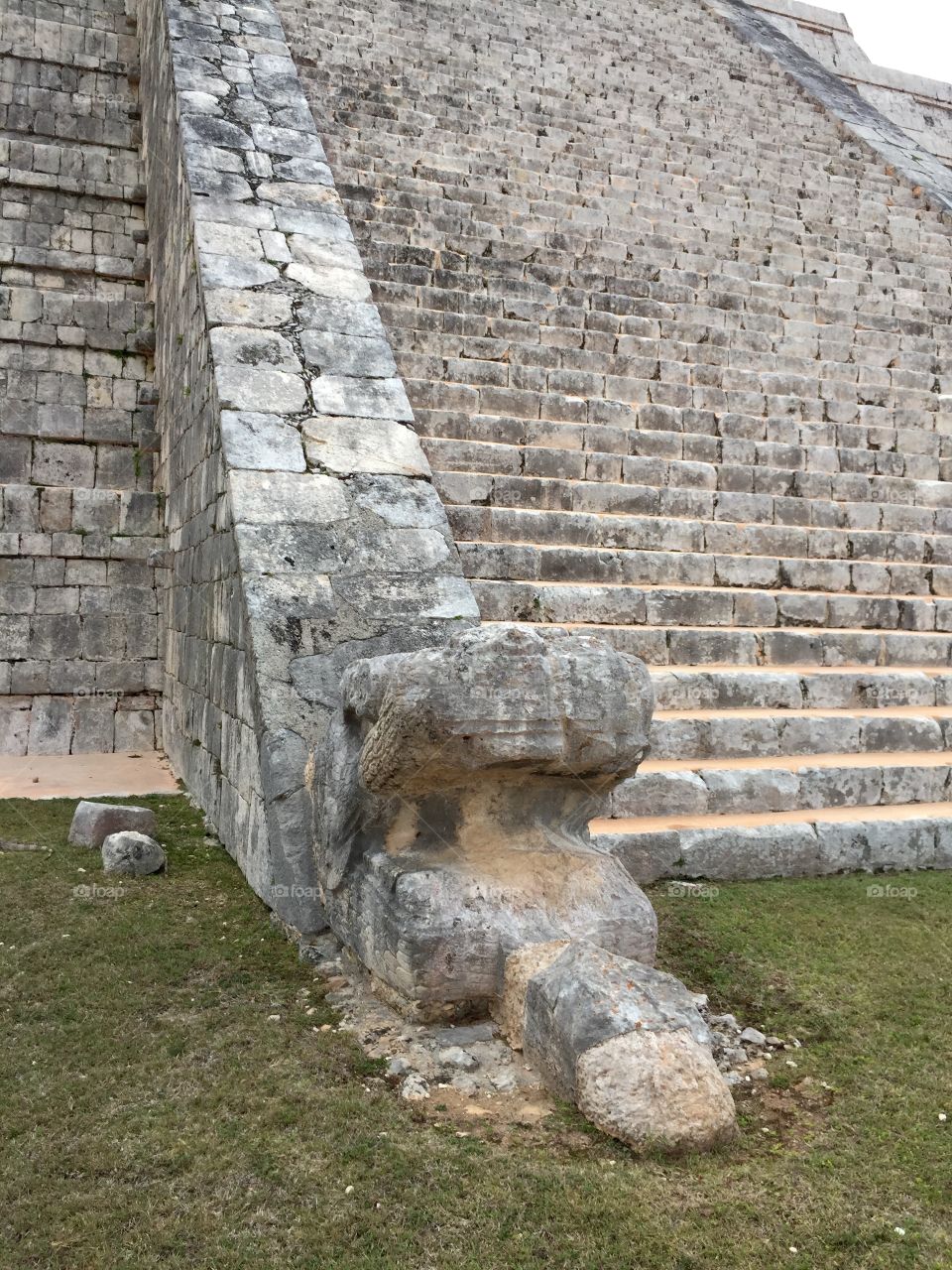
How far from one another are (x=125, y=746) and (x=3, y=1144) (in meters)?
4.97

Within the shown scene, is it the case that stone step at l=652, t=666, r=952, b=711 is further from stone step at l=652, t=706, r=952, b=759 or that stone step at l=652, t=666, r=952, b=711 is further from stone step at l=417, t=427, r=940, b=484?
stone step at l=417, t=427, r=940, b=484

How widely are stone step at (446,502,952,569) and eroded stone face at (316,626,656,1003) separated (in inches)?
106

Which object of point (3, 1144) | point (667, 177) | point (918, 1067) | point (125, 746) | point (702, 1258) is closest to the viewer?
point (702, 1258)

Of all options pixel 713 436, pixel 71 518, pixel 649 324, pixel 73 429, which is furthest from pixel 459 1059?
pixel 649 324

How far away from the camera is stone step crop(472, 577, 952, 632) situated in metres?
5.34

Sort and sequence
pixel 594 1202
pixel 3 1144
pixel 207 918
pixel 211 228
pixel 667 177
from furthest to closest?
pixel 667 177, pixel 211 228, pixel 207 918, pixel 3 1144, pixel 594 1202

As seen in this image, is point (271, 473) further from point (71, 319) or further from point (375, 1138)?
point (71, 319)

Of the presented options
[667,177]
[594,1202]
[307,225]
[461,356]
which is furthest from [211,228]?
[667,177]

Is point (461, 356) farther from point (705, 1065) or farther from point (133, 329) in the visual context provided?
point (705, 1065)

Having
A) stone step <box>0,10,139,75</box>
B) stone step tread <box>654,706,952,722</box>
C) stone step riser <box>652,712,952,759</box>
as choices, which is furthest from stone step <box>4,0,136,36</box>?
stone step riser <box>652,712,952,759</box>

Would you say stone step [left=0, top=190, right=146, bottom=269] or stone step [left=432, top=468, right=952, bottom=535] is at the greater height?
stone step [left=0, top=190, right=146, bottom=269]

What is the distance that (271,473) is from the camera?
428cm

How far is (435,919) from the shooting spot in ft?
9.56

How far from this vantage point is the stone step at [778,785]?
4.58m
